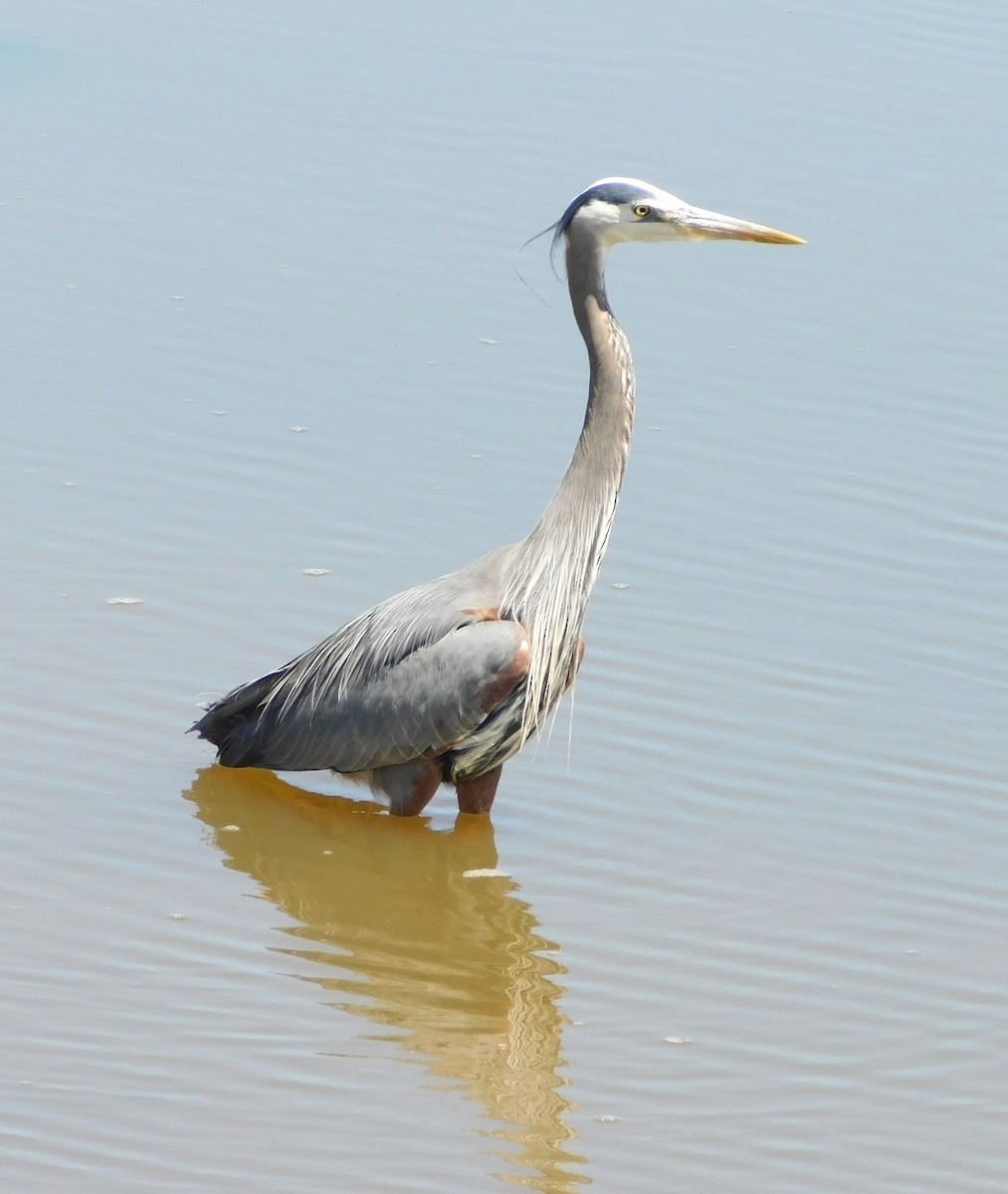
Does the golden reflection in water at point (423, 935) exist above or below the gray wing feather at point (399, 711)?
below

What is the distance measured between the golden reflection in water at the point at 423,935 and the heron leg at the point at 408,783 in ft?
0.25

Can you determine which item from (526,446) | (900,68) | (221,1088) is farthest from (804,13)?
(221,1088)

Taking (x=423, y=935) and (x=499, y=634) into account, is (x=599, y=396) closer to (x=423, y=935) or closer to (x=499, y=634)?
(x=499, y=634)

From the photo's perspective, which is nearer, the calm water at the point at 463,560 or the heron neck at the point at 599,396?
the calm water at the point at 463,560

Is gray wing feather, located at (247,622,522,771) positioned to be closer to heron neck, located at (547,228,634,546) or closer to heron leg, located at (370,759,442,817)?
heron leg, located at (370,759,442,817)

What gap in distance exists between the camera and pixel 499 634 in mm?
6984

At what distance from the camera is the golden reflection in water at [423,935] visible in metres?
5.68

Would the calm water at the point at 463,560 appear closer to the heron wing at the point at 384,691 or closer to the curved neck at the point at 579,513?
the heron wing at the point at 384,691

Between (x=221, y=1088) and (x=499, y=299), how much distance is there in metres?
6.77

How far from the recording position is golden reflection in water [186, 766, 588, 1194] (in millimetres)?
5680

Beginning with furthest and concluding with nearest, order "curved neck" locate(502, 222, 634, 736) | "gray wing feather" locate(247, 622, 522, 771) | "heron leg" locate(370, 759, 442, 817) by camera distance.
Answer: "heron leg" locate(370, 759, 442, 817) < "curved neck" locate(502, 222, 634, 736) < "gray wing feather" locate(247, 622, 522, 771)

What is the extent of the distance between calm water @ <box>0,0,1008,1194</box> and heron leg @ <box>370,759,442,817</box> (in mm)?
86

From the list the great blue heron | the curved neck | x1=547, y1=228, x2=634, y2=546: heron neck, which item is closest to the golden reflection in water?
the great blue heron

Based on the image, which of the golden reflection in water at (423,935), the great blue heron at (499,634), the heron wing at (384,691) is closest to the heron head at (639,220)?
the great blue heron at (499,634)
